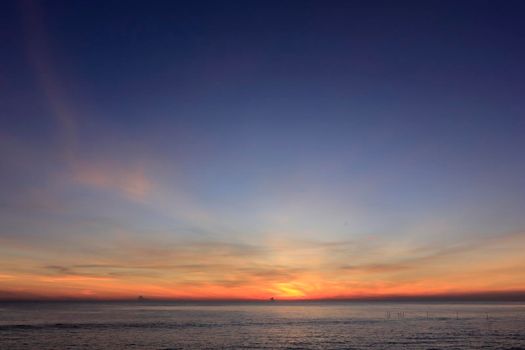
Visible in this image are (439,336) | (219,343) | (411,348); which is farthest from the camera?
(439,336)

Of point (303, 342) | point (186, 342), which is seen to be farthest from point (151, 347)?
point (303, 342)

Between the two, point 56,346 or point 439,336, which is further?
point 439,336

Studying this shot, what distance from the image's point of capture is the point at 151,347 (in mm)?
73938

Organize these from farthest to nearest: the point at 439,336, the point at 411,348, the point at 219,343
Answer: the point at 439,336 → the point at 219,343 → the point at 411,348

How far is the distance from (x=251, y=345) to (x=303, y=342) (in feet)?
36.6

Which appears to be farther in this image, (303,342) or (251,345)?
(303,342)

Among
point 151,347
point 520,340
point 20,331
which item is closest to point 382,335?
point 520,340

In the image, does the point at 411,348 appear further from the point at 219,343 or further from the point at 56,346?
the point at 56,346

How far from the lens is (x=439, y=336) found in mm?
92312

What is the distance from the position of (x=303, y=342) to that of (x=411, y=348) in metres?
19.6

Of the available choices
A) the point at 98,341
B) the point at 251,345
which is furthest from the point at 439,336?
the point at 98,341

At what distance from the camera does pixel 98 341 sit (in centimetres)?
8138

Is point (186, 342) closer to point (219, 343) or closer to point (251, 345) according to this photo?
point (219, 343)

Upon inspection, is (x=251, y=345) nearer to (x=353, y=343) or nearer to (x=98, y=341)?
(x=353, y=343)
